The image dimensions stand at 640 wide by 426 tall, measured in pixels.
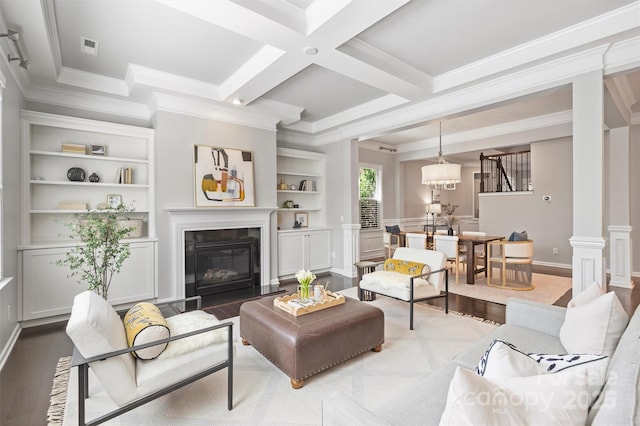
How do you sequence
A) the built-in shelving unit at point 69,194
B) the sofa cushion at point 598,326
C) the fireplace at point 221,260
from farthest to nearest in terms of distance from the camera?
the fireplace at point 221,260 < the built-in shelving unit at point 69,194 < the sofa cushion at point 598,326

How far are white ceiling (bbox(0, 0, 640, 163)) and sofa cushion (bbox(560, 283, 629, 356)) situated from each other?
94.5 inches

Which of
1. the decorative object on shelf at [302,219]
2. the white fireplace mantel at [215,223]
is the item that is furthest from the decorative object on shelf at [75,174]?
the decorative object on shelf at [302,219]

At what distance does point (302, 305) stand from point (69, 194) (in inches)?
143

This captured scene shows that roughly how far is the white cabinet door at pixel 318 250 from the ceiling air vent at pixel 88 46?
4.10 meters

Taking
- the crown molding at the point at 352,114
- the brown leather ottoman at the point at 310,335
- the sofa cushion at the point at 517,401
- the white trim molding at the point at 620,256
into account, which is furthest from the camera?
the white trim molding at the point at 620,256

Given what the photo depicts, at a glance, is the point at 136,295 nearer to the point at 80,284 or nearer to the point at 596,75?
the point at 80,284

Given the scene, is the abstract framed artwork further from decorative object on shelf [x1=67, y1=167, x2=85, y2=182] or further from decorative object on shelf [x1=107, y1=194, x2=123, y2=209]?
decorative object on shelf [x1=67, y1=167, x2=85, y2=182]

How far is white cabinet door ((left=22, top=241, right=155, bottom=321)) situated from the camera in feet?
11.2

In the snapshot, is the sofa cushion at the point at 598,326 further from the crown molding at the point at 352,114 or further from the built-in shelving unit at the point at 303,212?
the built-in shelving unit at the point at 303,212

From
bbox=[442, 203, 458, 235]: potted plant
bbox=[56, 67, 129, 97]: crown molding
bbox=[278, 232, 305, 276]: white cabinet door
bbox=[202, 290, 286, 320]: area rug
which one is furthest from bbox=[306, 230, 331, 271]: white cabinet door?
bbox=[56, 67, 129, 97]: crown molding

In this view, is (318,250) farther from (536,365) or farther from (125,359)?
(536,365)

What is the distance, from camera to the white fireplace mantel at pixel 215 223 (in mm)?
4305

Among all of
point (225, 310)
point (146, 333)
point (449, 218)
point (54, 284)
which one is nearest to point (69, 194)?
point (54, 284)

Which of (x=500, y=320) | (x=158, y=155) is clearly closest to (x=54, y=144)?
(x=158, y=155)
